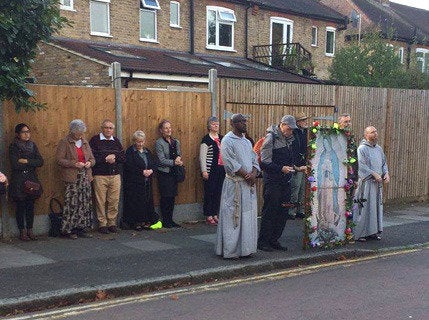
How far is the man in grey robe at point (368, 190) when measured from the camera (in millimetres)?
9789

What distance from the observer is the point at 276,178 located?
8602mm

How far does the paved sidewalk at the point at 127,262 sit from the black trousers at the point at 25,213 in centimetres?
28

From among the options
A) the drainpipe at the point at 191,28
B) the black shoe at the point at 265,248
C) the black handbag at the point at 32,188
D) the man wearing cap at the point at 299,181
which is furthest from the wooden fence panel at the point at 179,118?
the drainpipe at the point at 191,28

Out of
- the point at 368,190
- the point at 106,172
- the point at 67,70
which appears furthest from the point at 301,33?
the point at 106,172

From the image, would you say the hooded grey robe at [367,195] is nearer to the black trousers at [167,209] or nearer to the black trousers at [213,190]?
the black trousers at [213,190]

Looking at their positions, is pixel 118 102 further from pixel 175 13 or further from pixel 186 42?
pixel 175 13

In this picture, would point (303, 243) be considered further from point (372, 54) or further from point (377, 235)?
point (372, 54)

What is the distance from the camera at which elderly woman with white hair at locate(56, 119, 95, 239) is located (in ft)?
29.5

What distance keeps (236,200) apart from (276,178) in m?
0.91

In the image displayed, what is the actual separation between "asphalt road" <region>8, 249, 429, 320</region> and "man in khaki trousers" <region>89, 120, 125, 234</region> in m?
3.19

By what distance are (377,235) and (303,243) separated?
1878 mm

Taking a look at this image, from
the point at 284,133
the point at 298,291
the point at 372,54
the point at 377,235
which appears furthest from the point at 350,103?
the point at 372,54

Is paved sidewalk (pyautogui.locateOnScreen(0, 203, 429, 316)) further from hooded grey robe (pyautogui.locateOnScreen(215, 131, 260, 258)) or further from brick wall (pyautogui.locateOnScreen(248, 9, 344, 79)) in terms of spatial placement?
brick wall (pyautogui.locateOnScreen(248, 9, 344, 79))

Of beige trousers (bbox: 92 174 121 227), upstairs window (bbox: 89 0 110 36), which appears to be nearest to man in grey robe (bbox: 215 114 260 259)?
beige trousers (bbox: 92 174 121 227)
